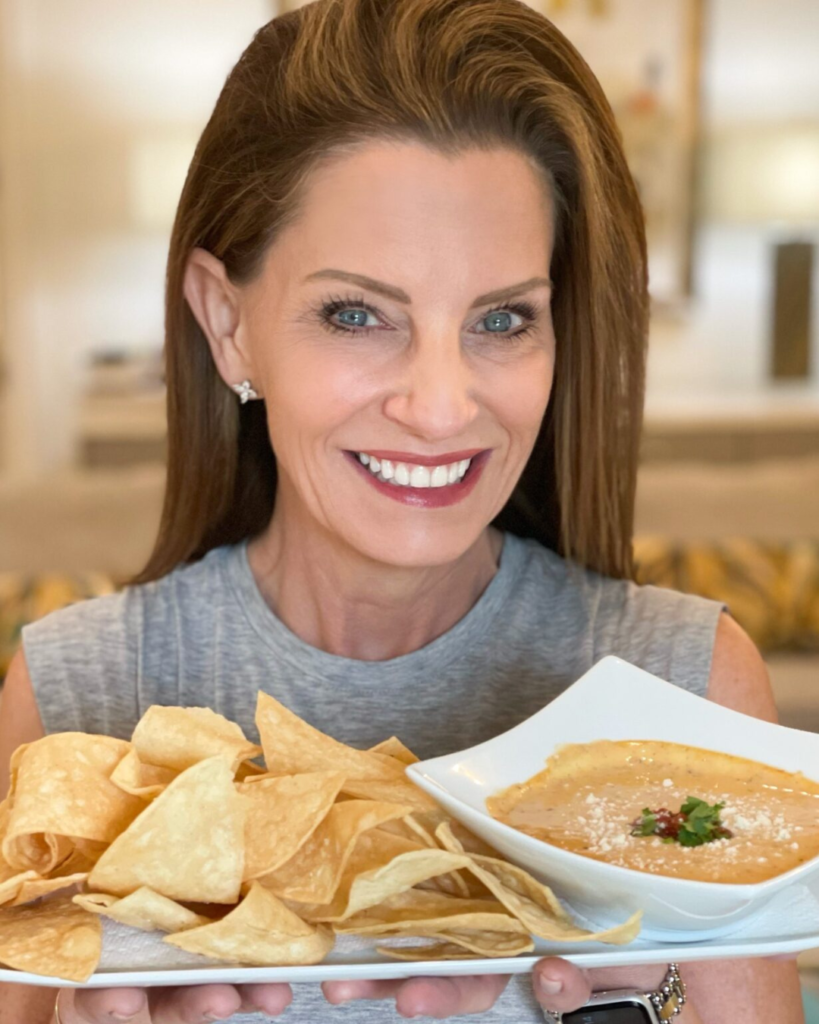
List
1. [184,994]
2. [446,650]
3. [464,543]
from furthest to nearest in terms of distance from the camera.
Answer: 1. [446,650]
2. [464,543]
3. [184,994]

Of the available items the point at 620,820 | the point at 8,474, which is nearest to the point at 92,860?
the point at 620,820

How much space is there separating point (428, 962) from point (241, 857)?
0.16 meters

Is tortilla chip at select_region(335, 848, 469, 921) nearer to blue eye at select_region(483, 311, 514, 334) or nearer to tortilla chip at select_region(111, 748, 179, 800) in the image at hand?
tortilla chip at select_region(111, 748, 179, 800)

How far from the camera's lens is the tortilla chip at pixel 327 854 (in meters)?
0.97

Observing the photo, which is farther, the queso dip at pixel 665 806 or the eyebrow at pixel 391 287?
the eyebrow at pixel 391 287

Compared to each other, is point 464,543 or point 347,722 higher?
point 464,543

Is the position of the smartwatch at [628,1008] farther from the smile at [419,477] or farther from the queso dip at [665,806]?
the smile at [419,477]

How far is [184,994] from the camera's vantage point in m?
0.93

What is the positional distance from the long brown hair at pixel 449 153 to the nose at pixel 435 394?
205 millimetres

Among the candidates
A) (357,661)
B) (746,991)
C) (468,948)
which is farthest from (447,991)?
(357,661)

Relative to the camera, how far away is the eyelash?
49.2 inches

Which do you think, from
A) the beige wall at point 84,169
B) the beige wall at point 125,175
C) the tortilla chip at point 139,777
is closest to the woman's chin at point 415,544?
the tortilla chip at point 139,777

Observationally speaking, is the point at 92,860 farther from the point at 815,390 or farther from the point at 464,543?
the point at 815,390

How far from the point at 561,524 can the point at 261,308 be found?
417 millimetres
